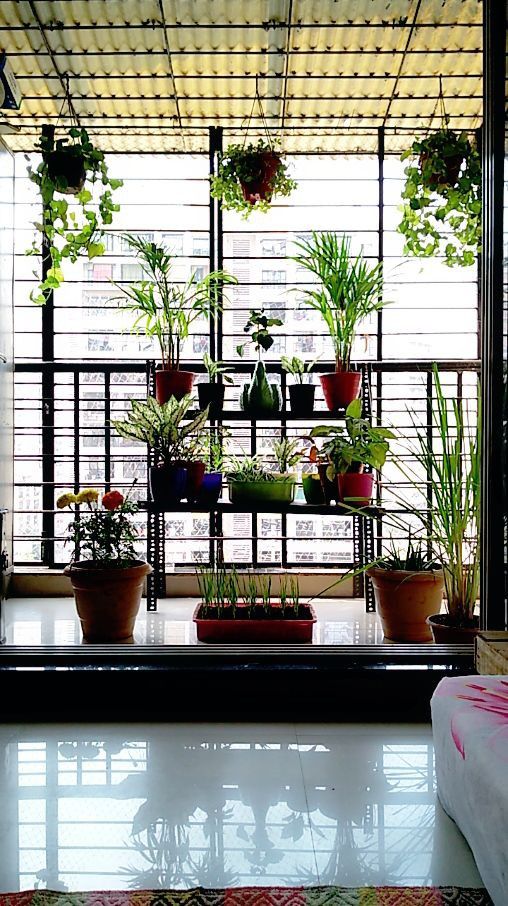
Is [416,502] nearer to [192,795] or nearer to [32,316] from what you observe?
[32,316]

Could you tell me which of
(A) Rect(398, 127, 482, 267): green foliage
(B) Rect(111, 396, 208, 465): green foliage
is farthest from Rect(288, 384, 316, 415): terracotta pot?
(A) Rect(398, 127, 482, 267): green foliage

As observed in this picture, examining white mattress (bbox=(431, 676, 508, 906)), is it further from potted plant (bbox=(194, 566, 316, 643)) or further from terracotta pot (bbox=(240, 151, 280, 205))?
terracotta pot (bbox=(240, 151, 280, 205))

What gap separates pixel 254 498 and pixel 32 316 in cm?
185

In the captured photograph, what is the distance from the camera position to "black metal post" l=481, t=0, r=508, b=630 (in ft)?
8.27

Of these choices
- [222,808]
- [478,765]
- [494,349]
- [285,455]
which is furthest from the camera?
[285,455]

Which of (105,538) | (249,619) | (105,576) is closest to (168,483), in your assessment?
(105,538)

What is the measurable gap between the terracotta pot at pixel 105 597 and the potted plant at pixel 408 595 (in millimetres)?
1049

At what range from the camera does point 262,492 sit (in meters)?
3.79

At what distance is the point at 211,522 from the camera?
4551 mm

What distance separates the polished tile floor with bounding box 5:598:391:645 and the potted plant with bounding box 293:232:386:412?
1.07 metres

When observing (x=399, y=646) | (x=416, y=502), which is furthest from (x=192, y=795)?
(x=416, y=502)

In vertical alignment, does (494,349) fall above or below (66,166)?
below

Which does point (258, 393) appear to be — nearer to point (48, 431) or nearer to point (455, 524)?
point (455, 524)

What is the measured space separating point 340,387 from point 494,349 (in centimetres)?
149
